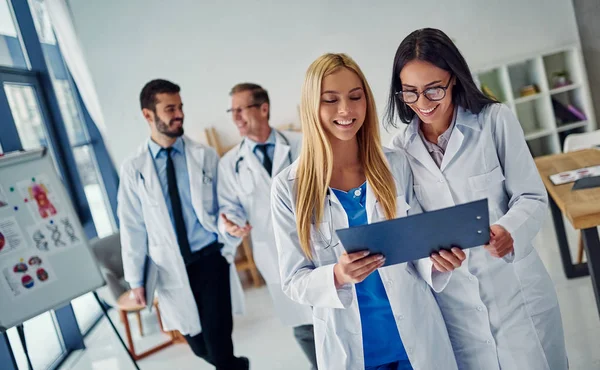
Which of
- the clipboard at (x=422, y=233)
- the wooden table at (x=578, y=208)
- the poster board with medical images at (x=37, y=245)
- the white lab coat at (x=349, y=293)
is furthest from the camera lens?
the poster board with medical images at (x=37, y=245)

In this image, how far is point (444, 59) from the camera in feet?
5.01

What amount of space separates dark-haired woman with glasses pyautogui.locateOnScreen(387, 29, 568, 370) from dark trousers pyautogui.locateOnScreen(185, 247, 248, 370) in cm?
143

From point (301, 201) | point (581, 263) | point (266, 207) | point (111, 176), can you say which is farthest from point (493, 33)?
point (301, 201)

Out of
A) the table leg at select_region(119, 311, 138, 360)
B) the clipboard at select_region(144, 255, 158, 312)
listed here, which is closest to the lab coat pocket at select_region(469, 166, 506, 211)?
the clipboard at select_region(144, 255, 158, 312)

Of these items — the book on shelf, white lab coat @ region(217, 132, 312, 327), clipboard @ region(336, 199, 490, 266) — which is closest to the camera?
clipboard @ region(336, 199, 490, 266)

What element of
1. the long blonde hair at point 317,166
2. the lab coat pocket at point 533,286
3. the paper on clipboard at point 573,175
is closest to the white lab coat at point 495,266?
the lab coat pocket at point 533,286

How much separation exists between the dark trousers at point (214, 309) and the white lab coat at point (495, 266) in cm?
143

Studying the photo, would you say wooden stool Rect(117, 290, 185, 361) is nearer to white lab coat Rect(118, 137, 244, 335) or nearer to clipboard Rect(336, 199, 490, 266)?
white lab coat Rect(118, 137, 244, 335)

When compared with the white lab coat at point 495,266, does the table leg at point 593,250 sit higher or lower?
lower

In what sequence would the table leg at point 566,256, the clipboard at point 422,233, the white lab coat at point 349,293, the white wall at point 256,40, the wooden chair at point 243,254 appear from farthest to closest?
the wooden chair at point 243,254
the white wall at point 256,40
the table leg at point 566,256
the white lab coat at point 349,293
the clipboard at point 422,233

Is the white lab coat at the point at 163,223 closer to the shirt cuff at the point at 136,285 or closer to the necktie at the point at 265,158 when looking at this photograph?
the shirt cuff at the point at 136,285

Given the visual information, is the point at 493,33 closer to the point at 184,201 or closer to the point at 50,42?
the point at 184,201

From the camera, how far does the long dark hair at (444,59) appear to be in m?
1.53

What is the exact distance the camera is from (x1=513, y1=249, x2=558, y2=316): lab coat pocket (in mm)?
1570
